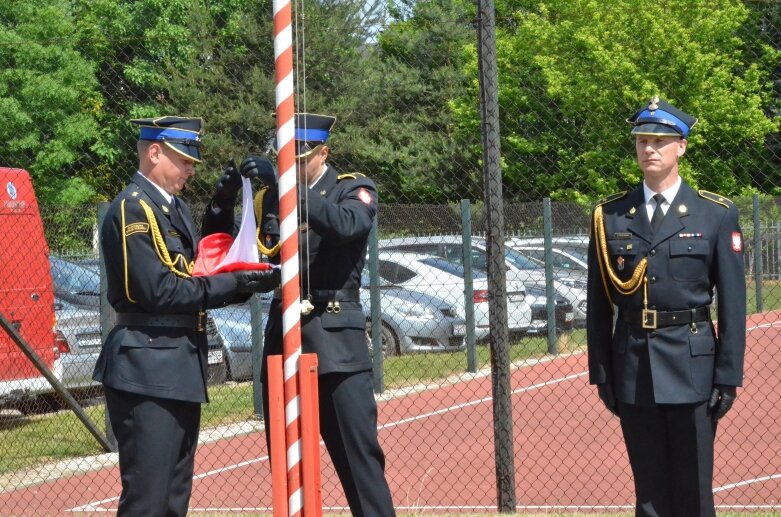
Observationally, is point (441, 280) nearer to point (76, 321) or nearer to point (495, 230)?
point (76, 321)

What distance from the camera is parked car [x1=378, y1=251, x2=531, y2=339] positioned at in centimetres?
1183

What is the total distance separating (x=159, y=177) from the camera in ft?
16.2

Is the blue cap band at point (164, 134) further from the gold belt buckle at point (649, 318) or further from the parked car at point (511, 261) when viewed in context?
the parked car at point (511, 261)

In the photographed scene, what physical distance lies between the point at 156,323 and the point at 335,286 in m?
0.79

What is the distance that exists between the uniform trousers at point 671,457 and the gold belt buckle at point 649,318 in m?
0.33

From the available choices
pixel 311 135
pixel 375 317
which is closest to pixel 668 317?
pixel 311 135

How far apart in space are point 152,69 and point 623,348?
30.4 ft

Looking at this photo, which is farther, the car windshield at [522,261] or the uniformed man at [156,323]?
the car windshield at [522,261]

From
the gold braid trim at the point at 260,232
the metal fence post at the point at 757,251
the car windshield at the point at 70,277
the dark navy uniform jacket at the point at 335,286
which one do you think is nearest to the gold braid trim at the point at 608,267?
the dark navy uniform jacket at the point at 335,286

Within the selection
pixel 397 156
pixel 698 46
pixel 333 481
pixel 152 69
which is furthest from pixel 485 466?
pixel 698 46

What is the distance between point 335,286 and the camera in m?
5.08

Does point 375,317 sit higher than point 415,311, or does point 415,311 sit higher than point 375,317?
point 375,317

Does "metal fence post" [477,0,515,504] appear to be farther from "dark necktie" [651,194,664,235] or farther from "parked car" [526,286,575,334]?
"parked car" [526,286,575,334]

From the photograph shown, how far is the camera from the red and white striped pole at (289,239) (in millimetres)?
4035
